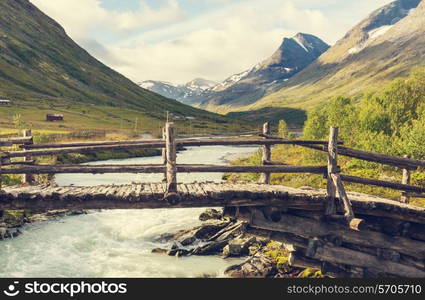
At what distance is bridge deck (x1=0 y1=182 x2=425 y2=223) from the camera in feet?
37.5

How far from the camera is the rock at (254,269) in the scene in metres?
19.1

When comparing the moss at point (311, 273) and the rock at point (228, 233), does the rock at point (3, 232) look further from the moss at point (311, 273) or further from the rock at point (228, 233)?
the moss at point (311, 273)

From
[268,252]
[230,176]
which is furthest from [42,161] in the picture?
[268,252]

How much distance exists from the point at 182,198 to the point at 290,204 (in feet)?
12.1

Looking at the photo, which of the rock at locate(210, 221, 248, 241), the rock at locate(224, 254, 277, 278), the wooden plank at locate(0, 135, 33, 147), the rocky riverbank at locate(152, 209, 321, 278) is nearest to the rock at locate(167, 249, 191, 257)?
the rocky riverbank at locate(152, 209, 321, 278)

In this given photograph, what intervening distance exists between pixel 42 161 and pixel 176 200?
44825 mm

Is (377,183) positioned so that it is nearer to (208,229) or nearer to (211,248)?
(211,248)

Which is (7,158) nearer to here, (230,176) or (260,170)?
(260,170)

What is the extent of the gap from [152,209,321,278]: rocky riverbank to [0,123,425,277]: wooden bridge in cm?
407

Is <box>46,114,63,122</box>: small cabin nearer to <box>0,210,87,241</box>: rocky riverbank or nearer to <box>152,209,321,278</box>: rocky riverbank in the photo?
<box>0,210,87,241</box>: rocky riverbank

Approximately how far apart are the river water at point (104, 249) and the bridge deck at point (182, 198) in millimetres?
9569

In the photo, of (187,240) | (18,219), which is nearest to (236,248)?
(187,240)

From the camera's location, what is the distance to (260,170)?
41.7 ft

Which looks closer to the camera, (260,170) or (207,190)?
(207,190)
